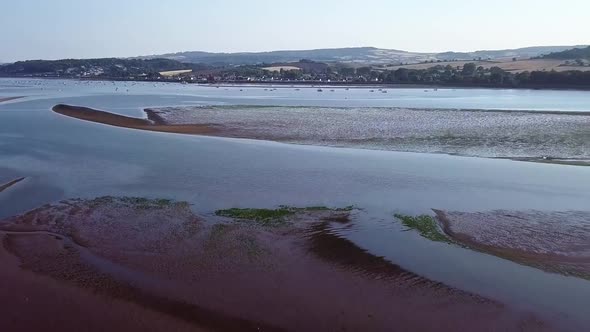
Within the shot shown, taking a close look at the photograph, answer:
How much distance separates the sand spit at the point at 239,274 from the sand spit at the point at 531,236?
2356mm

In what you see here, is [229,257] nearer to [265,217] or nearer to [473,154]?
[265,217]

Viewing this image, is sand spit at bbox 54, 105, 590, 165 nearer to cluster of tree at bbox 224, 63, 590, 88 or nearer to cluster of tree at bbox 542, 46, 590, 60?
cluster of tree at bbox 224, 63, 590, 88

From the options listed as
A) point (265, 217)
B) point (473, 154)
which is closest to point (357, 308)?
point (265, 217)

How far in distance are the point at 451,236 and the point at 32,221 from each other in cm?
996

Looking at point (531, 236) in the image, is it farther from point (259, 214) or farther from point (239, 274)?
point (239, 274)

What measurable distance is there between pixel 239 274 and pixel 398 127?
2519cm

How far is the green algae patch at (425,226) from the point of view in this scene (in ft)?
40.3

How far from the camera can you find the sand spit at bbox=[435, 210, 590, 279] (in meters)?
10.8

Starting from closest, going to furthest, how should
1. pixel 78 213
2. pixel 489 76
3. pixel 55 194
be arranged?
pixel 78 213
pixel 55 194
pixel 489 76

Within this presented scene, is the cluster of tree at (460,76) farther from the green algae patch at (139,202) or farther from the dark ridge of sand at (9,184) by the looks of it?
the dark ridge of sand at (9,184)

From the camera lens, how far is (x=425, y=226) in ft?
42.5

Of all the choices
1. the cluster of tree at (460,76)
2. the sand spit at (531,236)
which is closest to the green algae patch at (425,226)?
the sand spit at (531,236)

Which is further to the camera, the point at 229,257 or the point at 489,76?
the point at 489,76

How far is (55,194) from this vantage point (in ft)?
54.4
